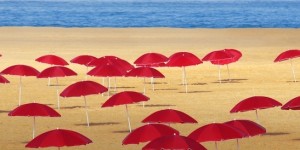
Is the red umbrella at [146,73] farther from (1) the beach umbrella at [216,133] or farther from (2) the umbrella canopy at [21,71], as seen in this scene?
(1) the beach umbrella at [216,133]

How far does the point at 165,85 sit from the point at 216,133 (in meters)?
23.9

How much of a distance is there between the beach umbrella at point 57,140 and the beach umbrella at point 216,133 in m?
2.82

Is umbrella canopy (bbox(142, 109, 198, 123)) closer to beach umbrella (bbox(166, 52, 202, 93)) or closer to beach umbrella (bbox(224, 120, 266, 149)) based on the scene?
beach umbrella (bbox(224, 120, 266, 149))

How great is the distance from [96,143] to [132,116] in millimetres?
6237

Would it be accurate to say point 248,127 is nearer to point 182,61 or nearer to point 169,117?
point 169,117

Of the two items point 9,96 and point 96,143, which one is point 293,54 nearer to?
point 9,96

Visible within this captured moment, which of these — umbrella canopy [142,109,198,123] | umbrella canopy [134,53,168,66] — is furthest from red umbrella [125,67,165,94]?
umbrella canopy [142,109,198,123]

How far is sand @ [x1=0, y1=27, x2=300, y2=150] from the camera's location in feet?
117

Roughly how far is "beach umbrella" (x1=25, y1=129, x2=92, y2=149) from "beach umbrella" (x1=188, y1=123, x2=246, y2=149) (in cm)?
282

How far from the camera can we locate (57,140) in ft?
87.2

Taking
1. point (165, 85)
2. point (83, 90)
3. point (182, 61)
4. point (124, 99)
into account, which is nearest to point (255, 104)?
point (124, 99)

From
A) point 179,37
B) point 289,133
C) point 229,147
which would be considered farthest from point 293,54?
A: point 179,37

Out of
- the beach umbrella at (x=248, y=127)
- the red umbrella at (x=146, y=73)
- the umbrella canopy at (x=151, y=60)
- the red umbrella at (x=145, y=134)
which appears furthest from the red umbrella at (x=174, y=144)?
the umbrella canopy at (x=151, y=60)

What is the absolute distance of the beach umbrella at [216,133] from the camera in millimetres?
26891
